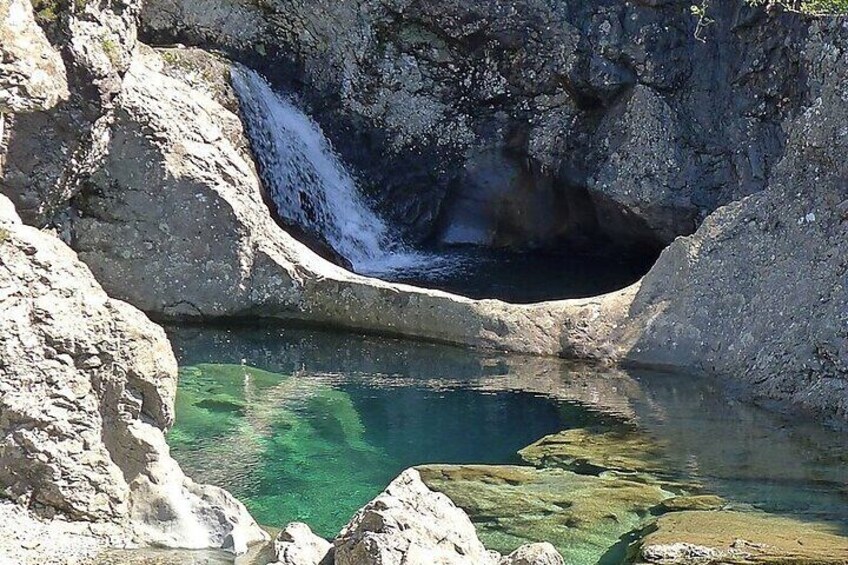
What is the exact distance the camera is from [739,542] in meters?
6.11

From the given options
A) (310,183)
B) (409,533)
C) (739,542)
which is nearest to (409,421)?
(739,542)

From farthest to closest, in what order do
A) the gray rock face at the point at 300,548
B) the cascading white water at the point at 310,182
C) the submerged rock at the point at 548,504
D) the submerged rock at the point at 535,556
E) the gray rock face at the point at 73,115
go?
the cascading white water at the point at 310,182 → the gray rock face at the point at 73,115 → the submerged rock at the point at 548,504 → the gray rock face at the point at 300,548 → the submerged rock at the point at 535,556

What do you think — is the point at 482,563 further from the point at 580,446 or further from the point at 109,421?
the point at 580,446

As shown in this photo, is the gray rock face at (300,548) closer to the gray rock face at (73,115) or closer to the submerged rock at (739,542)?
the submerged rock at (739,542)

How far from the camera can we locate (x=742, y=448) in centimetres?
889

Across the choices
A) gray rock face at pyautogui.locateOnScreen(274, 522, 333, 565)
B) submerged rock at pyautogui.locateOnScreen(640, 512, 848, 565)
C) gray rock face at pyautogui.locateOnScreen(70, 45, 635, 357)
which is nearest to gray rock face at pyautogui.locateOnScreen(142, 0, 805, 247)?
gray rock face at pyautogui.locateOnScreen(70, 45, 635, 357)

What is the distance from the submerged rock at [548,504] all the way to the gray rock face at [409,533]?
1.24 metres

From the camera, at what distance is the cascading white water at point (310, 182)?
1512cm

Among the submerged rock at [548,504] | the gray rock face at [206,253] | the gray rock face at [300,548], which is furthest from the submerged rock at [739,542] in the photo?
the gray rock face at [206,253]

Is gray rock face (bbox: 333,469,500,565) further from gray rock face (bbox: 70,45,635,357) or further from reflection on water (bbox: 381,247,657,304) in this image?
reflection on water (bbox: 381,247,657,304)

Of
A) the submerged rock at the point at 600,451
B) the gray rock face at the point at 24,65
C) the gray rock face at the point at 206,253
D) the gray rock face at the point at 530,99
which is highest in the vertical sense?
the gray rock face at the point at 530,99

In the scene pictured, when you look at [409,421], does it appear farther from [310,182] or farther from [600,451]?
[310,182]

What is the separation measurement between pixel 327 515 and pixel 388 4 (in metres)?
10.4

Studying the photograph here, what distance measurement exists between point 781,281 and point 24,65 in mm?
6888
